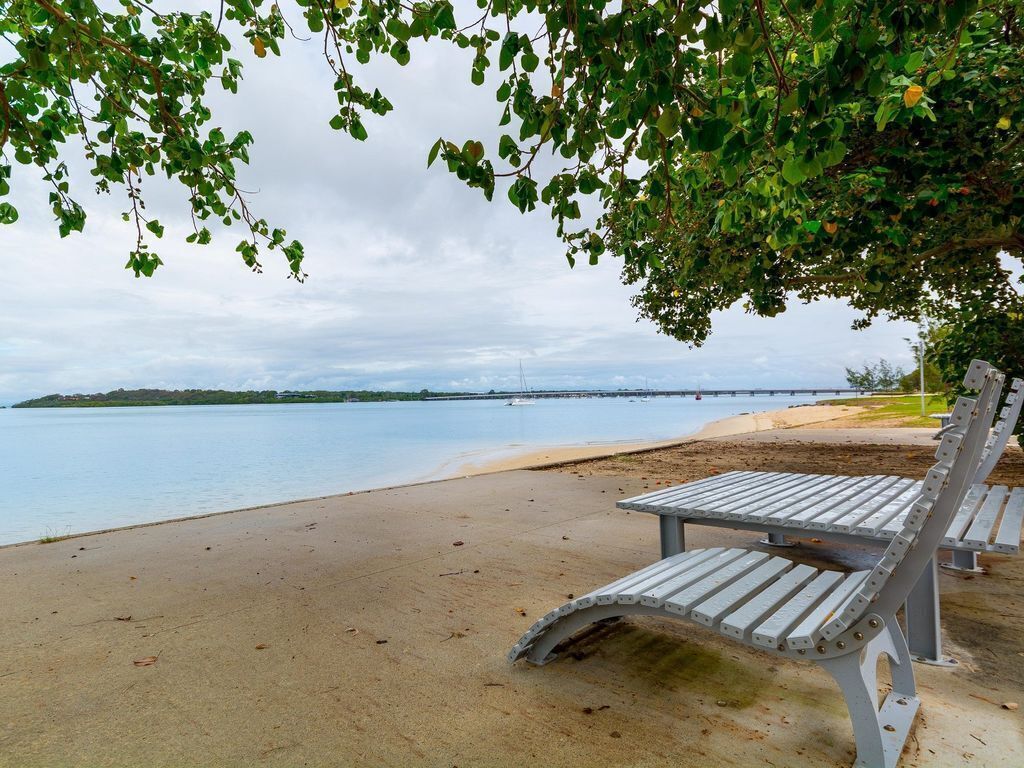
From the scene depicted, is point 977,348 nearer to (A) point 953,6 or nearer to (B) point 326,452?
(A) point 953,6

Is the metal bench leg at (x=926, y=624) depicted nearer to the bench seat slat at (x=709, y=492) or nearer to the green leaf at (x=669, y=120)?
the bench seat slat at (x=709, y=492)

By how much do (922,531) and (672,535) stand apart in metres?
2.05

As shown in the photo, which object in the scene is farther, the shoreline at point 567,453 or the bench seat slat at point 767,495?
the shoreline at point 567,453

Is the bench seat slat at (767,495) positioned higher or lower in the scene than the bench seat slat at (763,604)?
higher

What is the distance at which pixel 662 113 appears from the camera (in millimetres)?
1963

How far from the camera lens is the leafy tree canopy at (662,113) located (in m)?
1.87

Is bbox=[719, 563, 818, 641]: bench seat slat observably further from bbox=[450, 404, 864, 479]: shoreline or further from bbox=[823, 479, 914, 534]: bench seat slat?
bbox=[450, 404, 864, 479]: shoreline

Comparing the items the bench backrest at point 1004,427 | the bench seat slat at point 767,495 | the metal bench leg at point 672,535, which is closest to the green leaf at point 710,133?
the bench seat slat at point 767,495

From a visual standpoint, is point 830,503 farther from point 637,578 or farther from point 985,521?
point 637,578

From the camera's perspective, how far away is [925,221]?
6.22m

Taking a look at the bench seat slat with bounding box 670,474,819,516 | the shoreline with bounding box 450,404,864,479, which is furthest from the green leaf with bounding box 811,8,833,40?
the shoreline with bounding box 450,404,864,479

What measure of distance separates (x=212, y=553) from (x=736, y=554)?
14.5 ft

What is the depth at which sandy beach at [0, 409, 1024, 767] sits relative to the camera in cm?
206

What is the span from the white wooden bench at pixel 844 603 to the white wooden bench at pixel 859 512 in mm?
343
